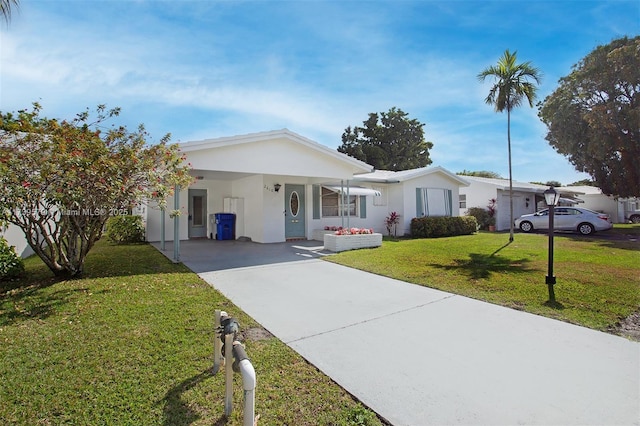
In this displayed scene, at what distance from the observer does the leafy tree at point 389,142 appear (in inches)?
1741

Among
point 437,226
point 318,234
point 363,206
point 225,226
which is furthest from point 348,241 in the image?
point 437,226

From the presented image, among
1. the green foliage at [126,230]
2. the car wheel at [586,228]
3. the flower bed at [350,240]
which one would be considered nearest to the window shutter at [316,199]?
the flower bed at [350,240]

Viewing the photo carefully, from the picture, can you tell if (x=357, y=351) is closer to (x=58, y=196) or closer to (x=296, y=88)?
(x=58, y=196)

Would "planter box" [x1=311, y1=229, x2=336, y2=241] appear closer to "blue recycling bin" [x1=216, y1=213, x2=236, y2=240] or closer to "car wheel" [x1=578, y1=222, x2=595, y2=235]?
"blue recycling bin" [x1=216, y1=213, x2=236, y2=240]

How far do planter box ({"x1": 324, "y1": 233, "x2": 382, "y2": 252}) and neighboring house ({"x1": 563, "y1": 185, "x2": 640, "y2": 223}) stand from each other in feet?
109

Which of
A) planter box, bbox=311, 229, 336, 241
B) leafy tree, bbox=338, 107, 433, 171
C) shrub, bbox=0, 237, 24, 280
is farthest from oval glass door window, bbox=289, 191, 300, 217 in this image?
leafy tree, bbox=338, 107, 433, 171

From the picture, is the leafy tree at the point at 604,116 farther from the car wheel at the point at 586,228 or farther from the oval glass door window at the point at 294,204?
the oval glass door window at the point at 294,204

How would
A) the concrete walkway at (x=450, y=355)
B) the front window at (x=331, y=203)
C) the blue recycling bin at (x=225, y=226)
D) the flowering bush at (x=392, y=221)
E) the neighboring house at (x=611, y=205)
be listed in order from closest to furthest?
the concrete walkway at (x=450, y=355)
the blue recycling bin at (x=225, y=226)
the front window at (x=331, y=203)
the flowering bush at (x=392, y=221)
the neighboring house at (x=611, y=205)

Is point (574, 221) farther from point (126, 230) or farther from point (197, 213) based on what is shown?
point (126, 230)

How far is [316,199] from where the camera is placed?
62.3 ft

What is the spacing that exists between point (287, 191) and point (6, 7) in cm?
1224

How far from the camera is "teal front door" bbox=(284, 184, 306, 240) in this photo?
1797cm

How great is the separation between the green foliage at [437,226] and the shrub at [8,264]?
18843mm

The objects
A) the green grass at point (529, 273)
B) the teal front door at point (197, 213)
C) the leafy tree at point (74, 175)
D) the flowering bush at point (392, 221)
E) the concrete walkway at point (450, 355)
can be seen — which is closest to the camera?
the concrete walkway at point (450, 355)
